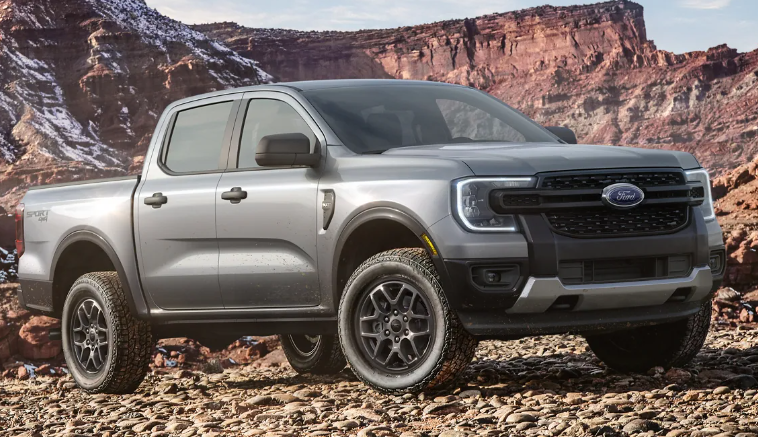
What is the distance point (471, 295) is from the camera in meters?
5.25

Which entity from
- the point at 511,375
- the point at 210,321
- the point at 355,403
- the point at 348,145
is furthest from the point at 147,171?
the point at 511,375

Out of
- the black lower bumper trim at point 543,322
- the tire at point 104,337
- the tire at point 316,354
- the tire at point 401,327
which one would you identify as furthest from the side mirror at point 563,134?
the tire at point 104,337

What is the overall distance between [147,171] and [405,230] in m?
2.36

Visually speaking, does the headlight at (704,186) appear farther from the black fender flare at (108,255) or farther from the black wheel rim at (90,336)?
the black wheel rim at (90,336)

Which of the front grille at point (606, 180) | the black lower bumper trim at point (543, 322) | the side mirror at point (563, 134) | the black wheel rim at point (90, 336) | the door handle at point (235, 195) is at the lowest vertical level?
the black wheel rim at point (90, 336)

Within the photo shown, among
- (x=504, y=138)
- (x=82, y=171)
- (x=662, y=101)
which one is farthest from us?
(x=662, y=101)

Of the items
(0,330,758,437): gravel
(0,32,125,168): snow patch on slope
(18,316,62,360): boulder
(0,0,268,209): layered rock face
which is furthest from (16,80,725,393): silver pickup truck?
(0,32,125,168): snow patch on slope

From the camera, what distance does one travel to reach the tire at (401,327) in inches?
213

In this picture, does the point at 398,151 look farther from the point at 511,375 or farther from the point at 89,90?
the point at 89,90

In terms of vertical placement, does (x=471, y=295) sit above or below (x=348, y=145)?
below

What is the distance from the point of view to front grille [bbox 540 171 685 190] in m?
5.27

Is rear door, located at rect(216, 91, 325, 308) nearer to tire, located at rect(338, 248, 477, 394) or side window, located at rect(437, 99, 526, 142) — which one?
tire, located at rect(338, 248, 477, 394)

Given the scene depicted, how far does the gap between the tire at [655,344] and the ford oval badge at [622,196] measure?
3.40ft

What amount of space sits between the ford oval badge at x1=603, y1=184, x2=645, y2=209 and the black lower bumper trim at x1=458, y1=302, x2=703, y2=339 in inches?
23.3
